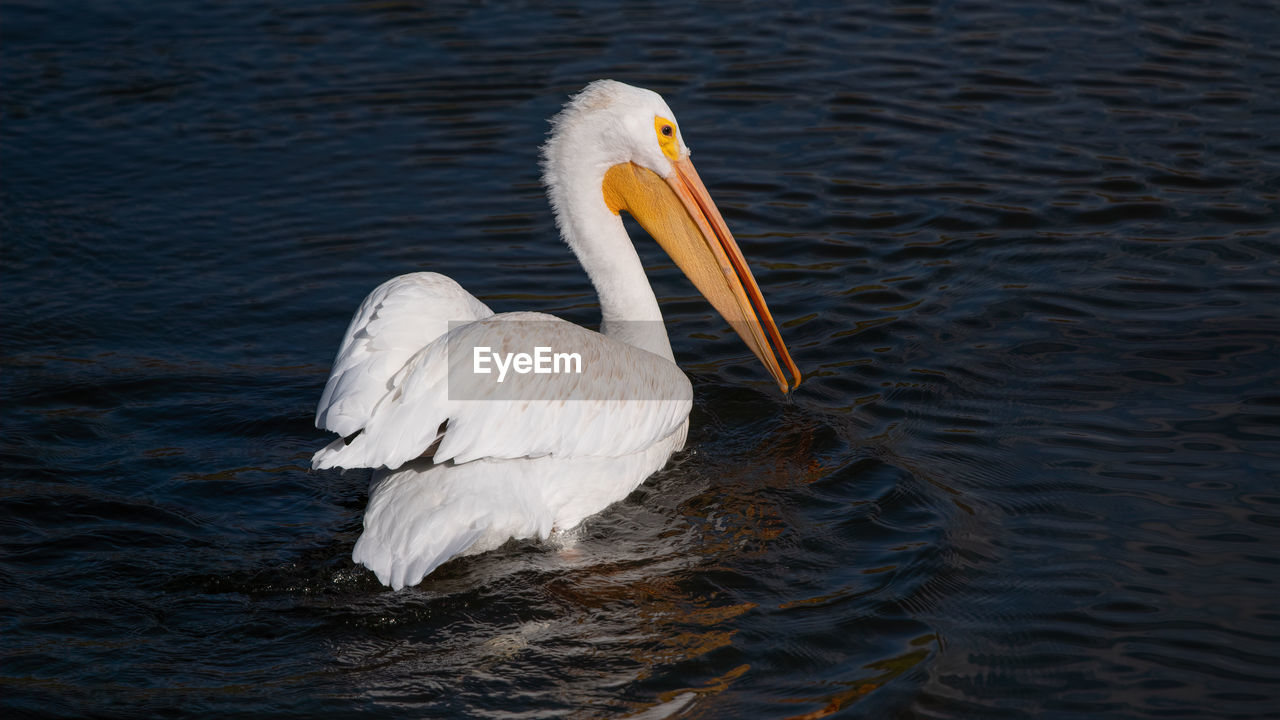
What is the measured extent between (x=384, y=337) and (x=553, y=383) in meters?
0.50

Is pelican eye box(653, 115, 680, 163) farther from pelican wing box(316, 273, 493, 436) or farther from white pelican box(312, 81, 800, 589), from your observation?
pelican wing box(316, 273, 493, 436)

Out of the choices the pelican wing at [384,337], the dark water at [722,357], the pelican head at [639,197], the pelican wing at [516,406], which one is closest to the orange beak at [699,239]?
the pelican head at [639,197]

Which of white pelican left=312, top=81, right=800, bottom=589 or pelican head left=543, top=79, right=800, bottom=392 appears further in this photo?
pelican head left=543, top=79, right=800, bottom=392

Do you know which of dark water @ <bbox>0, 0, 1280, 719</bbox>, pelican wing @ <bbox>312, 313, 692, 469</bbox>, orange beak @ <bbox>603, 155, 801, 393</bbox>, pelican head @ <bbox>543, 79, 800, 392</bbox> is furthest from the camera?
orange beak @ <bbox>603, 155, 801, 393</bbox>

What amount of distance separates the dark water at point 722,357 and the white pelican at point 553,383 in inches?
7.6

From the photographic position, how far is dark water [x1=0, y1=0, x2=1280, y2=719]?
3.16 metres

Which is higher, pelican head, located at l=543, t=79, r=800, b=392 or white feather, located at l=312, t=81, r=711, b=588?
pelican head, located at l=543, t=79, r=800, b=392

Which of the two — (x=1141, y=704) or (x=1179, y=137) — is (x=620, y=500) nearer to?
(x=1141, y=704)

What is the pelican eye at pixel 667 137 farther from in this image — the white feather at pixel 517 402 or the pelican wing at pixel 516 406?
the pelican wing at pixel 516 406

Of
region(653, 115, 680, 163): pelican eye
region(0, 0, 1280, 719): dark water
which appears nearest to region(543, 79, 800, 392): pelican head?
region(653, 115, 680, 163): pelican eye

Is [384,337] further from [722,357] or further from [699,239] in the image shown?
[722,357]

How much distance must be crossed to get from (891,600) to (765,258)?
2456 millimetres

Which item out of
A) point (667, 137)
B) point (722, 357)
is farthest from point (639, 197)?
point (722, 357)

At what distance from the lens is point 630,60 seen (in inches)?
296
